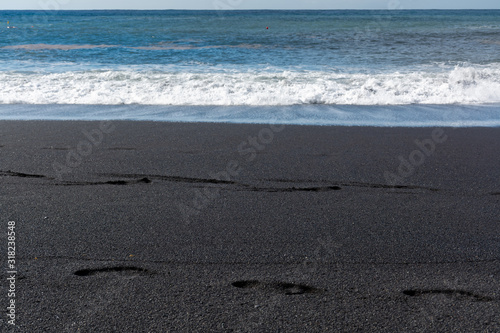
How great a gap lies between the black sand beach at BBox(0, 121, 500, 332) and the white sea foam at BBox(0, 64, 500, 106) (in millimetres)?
3266

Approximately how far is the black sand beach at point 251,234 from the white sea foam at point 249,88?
327 centimetres

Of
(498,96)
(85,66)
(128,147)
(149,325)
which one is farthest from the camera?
(85,66)

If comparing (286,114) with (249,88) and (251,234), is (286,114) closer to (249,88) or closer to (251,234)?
(249,88)

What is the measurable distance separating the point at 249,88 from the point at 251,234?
22.8ft

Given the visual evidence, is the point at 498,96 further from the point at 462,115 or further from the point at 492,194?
the point at 492,194

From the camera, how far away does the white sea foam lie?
868 centimetres

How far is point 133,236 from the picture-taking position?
3084 mm

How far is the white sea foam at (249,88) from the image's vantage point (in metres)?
8.68

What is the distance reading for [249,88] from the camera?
9.66 meters

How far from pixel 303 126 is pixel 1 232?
4.47 meters

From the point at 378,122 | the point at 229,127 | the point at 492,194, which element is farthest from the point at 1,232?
the point at 378,122

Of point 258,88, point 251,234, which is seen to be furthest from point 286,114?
point 251,234

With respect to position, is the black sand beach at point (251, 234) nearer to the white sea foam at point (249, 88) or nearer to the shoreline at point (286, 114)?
the shoreline at point (286, 114)

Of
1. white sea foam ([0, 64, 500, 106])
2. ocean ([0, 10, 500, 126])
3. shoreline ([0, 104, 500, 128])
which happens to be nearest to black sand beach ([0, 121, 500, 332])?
shoreline ([0, 104, 500, 128])
